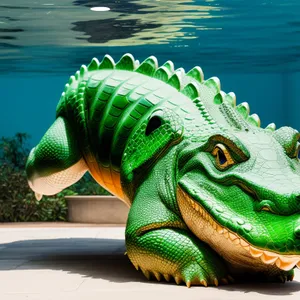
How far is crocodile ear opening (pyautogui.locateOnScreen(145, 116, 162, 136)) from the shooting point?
5001 millimetres

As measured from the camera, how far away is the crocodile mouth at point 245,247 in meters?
3.91

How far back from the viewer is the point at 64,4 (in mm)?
11359

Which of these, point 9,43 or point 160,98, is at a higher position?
point 160,98

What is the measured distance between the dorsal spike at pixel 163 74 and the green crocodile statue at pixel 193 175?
1 centimetres

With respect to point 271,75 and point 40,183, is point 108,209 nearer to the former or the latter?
point 40,183

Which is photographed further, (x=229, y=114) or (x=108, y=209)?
(x=108, y=209)

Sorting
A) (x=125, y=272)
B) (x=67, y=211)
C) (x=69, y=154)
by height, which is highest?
(x=69, y=154)

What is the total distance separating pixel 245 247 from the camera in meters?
4.00

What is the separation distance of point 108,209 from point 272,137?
7.56m

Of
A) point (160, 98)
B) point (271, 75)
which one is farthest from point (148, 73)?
point (271, 75)

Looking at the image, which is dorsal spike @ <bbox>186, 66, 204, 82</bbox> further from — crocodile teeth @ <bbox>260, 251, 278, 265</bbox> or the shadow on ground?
crocodile teeth @ <bbox>260, 251, 278, 265</bbox>

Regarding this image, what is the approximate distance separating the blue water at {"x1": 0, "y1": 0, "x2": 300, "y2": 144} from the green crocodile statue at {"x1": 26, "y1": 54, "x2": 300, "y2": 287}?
604 centimetres

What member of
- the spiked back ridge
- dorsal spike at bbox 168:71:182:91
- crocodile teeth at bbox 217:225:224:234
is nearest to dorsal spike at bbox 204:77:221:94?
the spiked back ridge

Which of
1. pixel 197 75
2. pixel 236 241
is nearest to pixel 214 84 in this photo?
pixel 197 75
